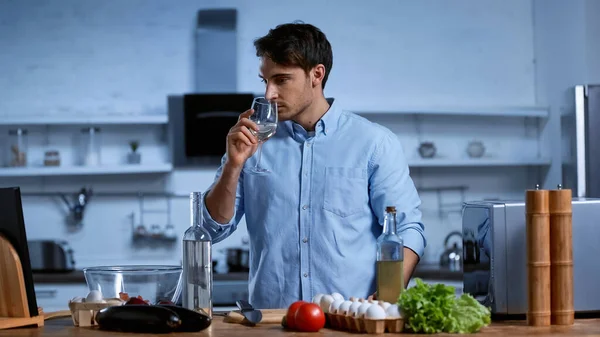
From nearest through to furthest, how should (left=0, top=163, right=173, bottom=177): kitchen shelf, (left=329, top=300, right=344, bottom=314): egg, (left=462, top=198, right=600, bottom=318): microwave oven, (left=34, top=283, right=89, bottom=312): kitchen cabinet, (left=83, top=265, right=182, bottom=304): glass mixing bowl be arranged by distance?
(left=329, top=300, right=344, bottom=314): egg < (left=83, top=265, right=182, bottom=304): glass mixing bowl < (left=462, top=198, right=600, bottom=318): microwave oven < (left=34, top=283, right=89, bottom=312): kitchen cabinet < (left=0, top=163, right=173, bottom=177): kitchen shelf

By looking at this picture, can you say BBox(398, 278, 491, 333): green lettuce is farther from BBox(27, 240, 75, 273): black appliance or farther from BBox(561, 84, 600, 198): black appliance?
BBox(27, 240, 75, 273): black appliance

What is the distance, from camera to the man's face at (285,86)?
8.45 feet

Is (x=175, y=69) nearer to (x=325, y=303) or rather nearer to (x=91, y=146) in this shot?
(x=91, y=146)

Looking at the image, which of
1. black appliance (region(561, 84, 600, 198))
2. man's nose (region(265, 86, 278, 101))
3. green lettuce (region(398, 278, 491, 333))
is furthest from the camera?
black appliance (region(561, 84, 600, 198))

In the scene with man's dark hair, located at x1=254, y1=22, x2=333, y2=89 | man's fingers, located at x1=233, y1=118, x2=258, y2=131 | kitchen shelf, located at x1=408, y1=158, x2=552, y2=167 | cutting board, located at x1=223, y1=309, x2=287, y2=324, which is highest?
man's dark hair, located at x1=254, y1=22, x2=333, y2=89

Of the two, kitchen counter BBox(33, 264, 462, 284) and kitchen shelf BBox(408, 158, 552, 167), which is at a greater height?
kitchen shelf BBox(408, 158, 552, 167)

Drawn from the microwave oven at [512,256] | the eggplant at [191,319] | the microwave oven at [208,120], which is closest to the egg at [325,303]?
the eggplant at [191,319]

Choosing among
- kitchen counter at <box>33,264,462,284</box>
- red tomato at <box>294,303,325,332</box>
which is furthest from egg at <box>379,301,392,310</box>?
kitchen counter at <box>33,264,462,284</box>

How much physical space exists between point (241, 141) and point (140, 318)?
1.94 ft

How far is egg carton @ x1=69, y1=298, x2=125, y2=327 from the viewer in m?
2.09

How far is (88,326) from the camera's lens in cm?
211

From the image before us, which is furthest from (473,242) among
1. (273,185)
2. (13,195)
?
(13,195)

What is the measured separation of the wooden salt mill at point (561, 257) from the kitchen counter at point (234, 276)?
126 inches

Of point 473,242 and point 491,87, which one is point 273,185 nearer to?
point 473,242
